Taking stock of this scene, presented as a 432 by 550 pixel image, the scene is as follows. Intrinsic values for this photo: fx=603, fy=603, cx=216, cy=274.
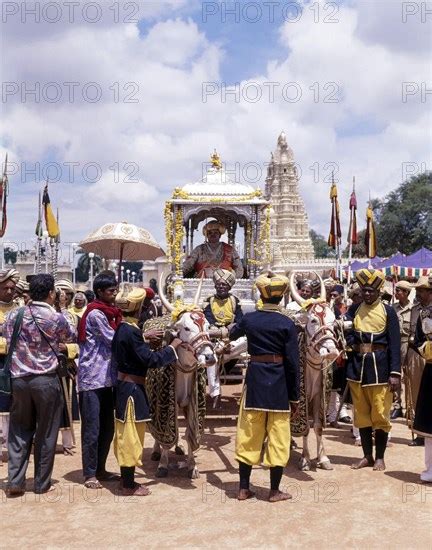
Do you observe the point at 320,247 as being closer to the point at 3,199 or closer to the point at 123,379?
the point at 3,199

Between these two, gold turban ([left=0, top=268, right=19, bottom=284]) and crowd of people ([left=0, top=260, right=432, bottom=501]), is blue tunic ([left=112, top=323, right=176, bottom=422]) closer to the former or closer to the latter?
crowd of people ([left=0, top=260, right=432, bottom=501])

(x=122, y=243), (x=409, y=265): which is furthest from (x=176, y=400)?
(x=409, y=265)

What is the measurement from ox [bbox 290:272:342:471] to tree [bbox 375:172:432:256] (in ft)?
147

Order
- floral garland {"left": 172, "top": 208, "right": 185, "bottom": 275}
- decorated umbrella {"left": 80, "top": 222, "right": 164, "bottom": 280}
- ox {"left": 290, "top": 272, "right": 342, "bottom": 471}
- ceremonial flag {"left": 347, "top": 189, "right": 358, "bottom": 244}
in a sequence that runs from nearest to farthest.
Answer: ox {"left": 290, "top": 272, "right": 342, "bottom": 471} → decorated umbrella {"left": 80, "top": 222, "right": 164, "bottom": 280} → floral garland {"left": 172, "top": 208, "right": 185, "bottom": 275} → ceremonial flag {"left": 347, "top": 189, "right": 358, "bottom": 244}

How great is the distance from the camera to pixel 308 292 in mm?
7344

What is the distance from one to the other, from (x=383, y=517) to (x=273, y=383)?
Result: 4.40 feet

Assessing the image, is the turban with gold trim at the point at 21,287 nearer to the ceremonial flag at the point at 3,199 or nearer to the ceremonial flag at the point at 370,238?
the ceremonial flag at the point at 3,199

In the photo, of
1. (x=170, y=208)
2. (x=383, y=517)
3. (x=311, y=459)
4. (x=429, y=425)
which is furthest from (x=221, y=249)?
(x=383, y=517)

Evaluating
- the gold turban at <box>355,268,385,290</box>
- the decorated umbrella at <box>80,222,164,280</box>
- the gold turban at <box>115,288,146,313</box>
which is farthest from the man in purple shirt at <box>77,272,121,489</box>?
the decorated umbrella at <box>80,222,164,280</box>

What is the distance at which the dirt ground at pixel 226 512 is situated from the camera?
4289 mm

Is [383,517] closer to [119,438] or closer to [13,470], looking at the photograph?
[119,438]

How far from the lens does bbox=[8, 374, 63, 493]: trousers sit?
17.1 ft

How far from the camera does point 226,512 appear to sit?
482 cm

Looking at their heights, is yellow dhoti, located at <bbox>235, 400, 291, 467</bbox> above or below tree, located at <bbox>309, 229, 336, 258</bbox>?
below
